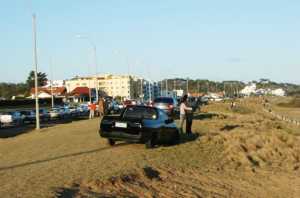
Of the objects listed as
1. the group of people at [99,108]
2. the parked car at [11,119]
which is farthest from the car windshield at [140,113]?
the parked car at [11,119]

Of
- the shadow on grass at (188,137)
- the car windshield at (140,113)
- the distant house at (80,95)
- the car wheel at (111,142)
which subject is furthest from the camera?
the distant house at (80,95)

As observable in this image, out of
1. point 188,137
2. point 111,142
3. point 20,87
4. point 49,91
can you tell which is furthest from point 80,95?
point 111,142

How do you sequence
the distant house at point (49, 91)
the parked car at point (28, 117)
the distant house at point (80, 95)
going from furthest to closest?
the distant house at point (49, 91)
the distant house at point (80, 95)
the parked car at point (28, 117)

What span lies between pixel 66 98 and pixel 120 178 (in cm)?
12817

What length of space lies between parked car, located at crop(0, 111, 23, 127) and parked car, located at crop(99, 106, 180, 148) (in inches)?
1168

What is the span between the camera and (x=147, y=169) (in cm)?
1548

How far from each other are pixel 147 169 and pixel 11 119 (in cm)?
3609

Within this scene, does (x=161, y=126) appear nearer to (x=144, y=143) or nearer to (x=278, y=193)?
(x=144, y=143)

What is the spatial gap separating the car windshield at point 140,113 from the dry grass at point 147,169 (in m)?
1.10

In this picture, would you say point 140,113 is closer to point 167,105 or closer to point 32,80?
point 167,105

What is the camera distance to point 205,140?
961 inches

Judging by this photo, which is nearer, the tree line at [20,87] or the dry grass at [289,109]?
the dry grass at [289,109]

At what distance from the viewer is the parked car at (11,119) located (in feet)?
160

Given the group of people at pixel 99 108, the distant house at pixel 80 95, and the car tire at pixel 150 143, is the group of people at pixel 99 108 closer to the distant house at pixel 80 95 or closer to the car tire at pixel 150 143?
the car tire at pixel 150 143
